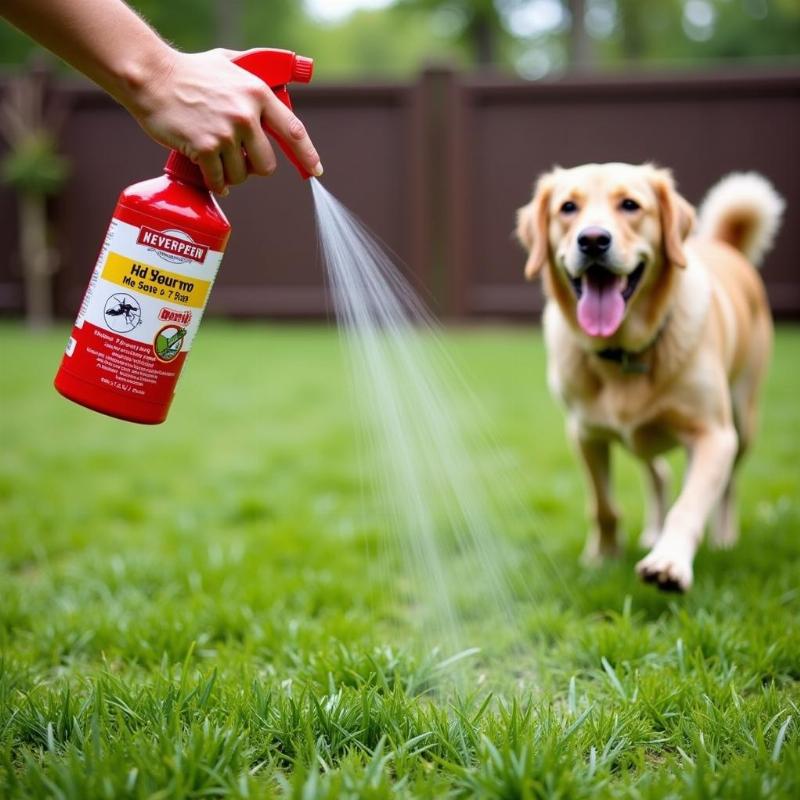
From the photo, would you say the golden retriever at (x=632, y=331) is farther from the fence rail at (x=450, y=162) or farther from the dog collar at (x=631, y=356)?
the fence rail at (x=450, y=162)

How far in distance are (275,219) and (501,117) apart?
268 centimetres

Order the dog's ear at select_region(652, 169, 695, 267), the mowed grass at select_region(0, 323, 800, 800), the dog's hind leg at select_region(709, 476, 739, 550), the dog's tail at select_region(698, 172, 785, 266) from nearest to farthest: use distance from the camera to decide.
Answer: the mowed grass at select_region(0, 323, 800, 800) → the dog's ear at select_region(652, 169, 695, 267) → the dog's hind leg at select_region(709, 476, 739, 550) → the dog's tail at select_region(698, 172, 785, 266)

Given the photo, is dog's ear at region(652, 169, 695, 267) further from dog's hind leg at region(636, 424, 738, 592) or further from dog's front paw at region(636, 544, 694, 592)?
dog's front paw at region(636, 544, 694, 592)

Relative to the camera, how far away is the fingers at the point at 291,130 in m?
1.62

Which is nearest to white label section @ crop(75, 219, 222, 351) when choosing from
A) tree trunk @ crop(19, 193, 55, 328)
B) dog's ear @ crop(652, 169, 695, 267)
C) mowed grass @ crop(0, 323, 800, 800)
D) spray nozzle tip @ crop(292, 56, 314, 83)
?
spray nozzle tip @ crop(292, 56, 314, 83)

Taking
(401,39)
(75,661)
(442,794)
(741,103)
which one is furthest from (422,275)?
(401,39)

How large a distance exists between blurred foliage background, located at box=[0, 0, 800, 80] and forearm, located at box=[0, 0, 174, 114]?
1618 cm

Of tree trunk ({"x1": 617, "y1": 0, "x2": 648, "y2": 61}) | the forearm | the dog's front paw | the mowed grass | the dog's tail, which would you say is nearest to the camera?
the mowed grass

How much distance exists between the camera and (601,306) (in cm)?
236

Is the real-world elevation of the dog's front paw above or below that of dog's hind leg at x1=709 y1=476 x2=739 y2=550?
above

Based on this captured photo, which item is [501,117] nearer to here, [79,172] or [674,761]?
[79,172]

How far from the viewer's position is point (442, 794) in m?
1.29

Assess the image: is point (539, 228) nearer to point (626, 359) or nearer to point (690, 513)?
point (626, 359)

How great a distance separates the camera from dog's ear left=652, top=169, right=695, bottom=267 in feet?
7.98
